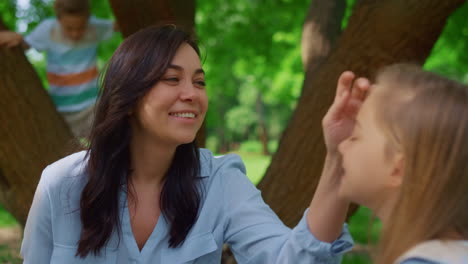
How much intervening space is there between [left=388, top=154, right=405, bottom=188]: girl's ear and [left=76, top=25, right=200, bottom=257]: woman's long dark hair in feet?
3.49

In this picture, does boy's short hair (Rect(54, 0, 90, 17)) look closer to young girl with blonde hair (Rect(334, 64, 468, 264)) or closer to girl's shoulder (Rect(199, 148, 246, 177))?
girl's shoulder (Rect(199, 148, 246, 177))

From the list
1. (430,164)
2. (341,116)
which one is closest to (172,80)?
(341,116)

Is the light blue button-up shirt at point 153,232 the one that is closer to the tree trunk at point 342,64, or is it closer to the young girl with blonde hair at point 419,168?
the young girl with blonde hair at point 419,168

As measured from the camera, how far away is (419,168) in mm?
1479

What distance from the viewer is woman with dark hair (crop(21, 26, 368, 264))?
235 cm

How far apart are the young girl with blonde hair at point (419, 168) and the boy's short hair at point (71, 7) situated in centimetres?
336

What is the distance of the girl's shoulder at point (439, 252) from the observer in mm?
1447

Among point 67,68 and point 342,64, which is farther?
point 67,68

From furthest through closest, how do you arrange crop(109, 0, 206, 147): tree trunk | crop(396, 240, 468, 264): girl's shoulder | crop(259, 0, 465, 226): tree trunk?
1. crop(109, 0, 206, 147): tree trunk
2. crop(259, 0, 465, 226): tree trunk
3. crop(396, 240, 468, 264): girl's shoulder

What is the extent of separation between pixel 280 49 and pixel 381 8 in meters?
7.40

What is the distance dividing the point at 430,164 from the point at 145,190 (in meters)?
1.41

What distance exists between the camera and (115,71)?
2.41 m

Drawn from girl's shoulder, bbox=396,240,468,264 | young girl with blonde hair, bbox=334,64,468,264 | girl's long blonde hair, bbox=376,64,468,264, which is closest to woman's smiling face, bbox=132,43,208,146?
young girl with blonde hair, bbox=334,64,468,264

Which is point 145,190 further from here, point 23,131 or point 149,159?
point 23,131
